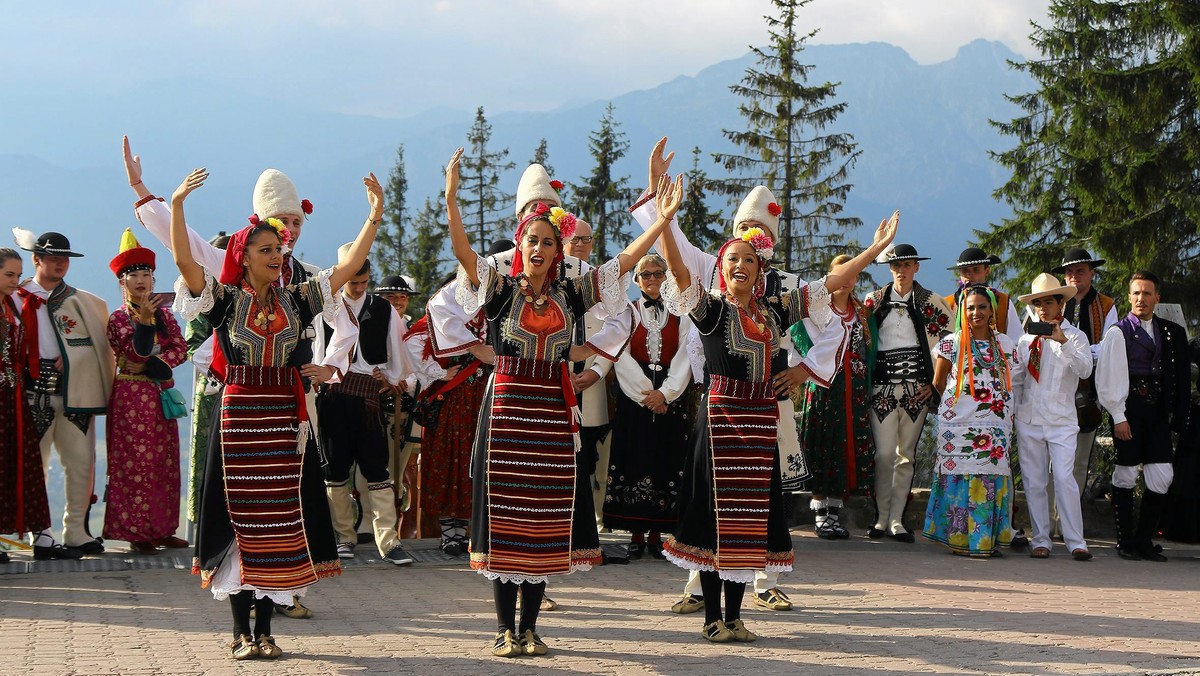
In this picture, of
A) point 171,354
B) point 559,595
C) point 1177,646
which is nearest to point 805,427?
point 559,595

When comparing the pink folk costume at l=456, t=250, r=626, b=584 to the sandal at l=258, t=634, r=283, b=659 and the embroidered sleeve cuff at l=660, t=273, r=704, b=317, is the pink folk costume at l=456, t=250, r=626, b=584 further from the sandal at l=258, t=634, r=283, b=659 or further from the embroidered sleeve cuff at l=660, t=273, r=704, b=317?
the sandal at l=258, t=634, r=283, b=659

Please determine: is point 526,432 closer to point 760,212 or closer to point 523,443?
point 523,443

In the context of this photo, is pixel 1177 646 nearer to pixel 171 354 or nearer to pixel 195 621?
pixel 195 621

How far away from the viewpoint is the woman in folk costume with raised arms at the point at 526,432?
18.3 feet

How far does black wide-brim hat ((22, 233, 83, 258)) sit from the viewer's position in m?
8.37

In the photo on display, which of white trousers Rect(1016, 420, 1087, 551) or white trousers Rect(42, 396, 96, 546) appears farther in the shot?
white trousers Rect(1016, 420, 1087, 551)

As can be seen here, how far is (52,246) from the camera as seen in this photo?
8438 mm

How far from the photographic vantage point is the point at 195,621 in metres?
6.20

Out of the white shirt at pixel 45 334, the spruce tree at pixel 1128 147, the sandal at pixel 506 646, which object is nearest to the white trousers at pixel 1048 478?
the sandal at pixel 506 646

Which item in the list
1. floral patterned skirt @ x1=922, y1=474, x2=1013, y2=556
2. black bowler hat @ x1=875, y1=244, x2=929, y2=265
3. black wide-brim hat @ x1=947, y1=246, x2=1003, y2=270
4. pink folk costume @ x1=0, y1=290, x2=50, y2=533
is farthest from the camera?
black bowler hat @ x1=875, y1=244, x2=929, y2=265

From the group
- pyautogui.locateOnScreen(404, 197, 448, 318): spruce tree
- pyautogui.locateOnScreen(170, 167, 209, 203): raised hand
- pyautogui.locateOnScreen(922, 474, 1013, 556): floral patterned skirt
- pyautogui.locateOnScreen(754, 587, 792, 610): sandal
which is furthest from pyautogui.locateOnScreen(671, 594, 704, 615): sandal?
pyautogui.locateOnScreen(404, 197, 448, 318): spruce tree

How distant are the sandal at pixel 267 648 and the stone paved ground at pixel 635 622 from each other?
0.06m

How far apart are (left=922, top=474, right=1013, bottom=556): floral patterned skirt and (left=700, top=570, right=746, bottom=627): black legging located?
3504mm

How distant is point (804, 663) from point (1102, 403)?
4805 mm
